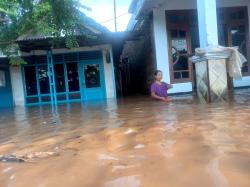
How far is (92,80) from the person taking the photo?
18281 millimetres

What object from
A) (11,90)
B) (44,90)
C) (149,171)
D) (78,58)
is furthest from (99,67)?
(149,171)

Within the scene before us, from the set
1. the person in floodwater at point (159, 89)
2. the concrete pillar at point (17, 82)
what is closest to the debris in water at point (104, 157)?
the person in floodwater at point (159, 89)

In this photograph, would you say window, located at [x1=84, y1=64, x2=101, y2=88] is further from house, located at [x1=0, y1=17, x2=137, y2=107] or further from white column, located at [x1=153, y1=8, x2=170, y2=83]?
white column, located at [x1=153, y1=8, x2=170, y2=83]

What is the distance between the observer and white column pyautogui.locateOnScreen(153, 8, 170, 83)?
14.1m

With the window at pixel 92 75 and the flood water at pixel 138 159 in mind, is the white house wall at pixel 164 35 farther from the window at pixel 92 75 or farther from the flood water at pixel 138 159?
the flood water at pixel 138 159

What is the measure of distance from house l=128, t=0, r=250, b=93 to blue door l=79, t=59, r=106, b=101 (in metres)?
4.08

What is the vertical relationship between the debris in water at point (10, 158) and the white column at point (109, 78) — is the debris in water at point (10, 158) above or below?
below

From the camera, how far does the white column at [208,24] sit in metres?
9.45

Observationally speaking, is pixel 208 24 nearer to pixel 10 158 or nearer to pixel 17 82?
pixel 10 158

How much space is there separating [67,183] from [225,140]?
168 cm

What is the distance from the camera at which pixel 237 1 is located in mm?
14375

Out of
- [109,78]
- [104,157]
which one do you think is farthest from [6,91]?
[104,157]

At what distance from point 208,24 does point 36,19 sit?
13.6 ft

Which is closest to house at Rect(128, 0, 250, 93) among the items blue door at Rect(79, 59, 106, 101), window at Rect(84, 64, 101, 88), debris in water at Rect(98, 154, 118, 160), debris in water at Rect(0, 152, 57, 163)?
blue door at Rect(79, 59, 106, 101)
